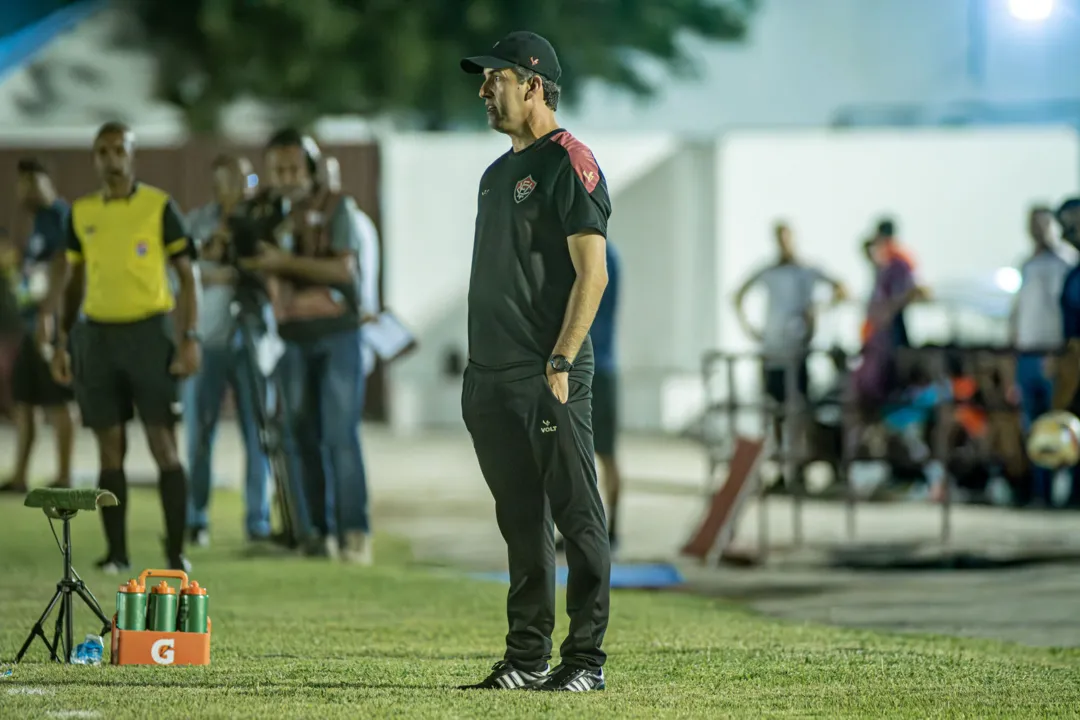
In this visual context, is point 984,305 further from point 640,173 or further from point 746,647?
point 746,647

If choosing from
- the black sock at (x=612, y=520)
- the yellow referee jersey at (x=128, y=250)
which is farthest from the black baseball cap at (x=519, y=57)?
the black sock at (x=612, y=520)

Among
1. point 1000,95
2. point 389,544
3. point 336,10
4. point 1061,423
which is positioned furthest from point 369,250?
point 1000,95

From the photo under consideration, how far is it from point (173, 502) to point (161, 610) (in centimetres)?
281

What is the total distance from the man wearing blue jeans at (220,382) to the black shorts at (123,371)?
211cm

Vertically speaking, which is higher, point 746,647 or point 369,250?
point 369,250

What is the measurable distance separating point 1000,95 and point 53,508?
27246 mm

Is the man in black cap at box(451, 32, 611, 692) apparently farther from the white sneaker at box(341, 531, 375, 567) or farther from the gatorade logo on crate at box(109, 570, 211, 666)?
the white sneaker at box(341, 531, 375, 567)

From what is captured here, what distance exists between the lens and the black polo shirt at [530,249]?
A: 6.35 meters

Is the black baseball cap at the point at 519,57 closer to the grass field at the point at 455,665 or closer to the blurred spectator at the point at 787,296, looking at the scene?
the grass field at the point at 455,665

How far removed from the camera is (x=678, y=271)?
73.8 ft

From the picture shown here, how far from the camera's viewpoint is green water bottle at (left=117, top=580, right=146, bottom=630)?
22.8 ft

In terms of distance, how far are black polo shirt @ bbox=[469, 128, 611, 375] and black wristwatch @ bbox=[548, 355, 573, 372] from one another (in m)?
0.08

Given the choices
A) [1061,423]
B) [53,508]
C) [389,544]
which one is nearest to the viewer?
[53,508]

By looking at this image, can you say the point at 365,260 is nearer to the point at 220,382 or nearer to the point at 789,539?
the point at 220,382
